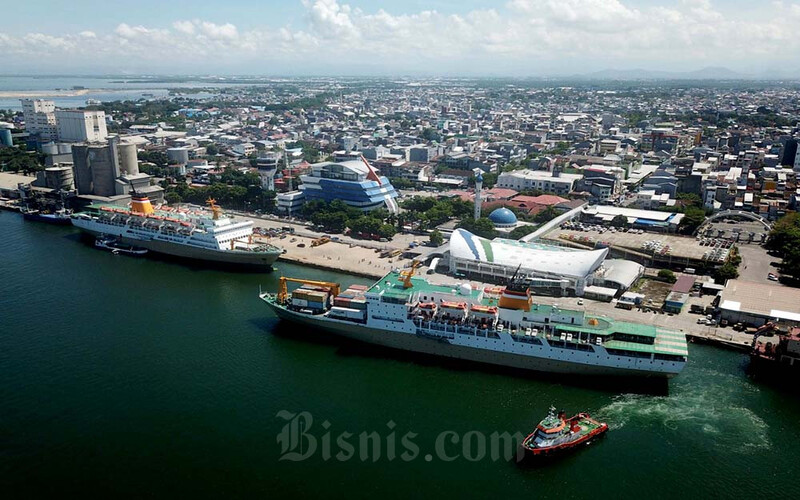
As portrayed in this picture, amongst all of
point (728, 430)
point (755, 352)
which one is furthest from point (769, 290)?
point (728, 430)

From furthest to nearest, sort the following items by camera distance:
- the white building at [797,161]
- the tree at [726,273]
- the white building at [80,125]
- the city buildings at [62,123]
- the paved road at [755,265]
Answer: the city buildings at [62,123], the white building at [80,125], the white building at [797,161], the paved road at [755,265], the tree at [726,273]

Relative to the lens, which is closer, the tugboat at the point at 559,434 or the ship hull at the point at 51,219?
the tugboat at the point at 559,434

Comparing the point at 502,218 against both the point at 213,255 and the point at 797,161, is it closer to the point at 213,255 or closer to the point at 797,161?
the point at 213,255

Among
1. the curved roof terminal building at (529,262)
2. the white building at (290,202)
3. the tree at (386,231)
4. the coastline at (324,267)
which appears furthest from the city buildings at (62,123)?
the curved roof terminal building at (529,262)

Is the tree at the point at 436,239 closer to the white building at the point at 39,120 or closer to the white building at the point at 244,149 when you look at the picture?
the white building at the point at 244,149

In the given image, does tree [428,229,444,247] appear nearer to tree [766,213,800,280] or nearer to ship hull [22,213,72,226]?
tree [766,213,800,280]

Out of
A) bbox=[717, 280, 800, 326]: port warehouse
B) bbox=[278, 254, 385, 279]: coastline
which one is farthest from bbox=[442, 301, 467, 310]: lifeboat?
bbox=[717, 280, 800, 326]: port warehouse

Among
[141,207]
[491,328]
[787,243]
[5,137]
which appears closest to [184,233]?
[141,207]
